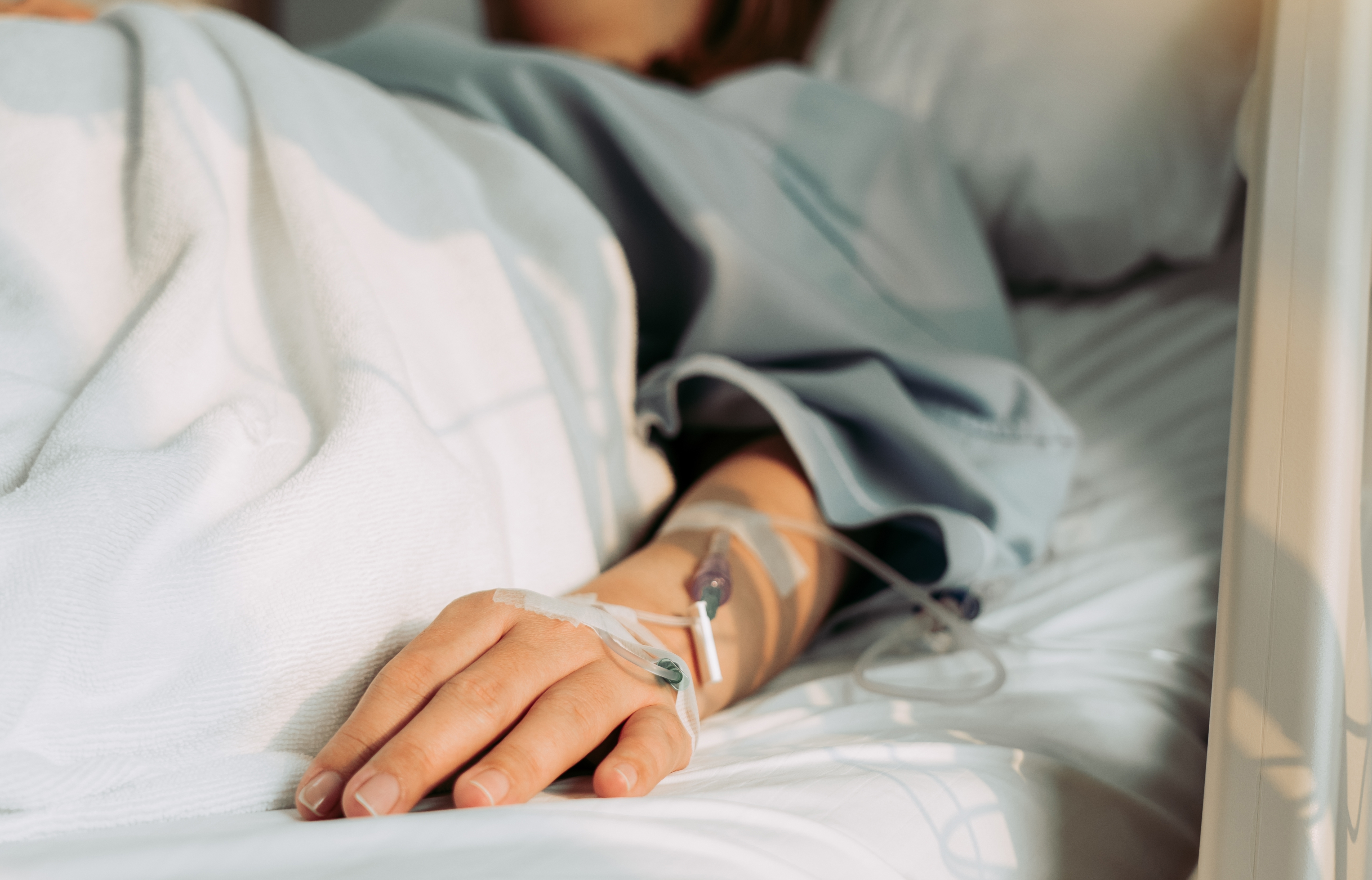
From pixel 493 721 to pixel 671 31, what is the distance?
97 cm

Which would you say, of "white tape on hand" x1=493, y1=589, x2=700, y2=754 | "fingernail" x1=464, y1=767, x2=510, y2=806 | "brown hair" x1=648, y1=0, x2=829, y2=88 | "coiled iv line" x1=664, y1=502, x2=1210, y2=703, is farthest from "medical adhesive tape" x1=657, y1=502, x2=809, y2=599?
"brown hair" x1=648, y1=0, x2=829, y2=88

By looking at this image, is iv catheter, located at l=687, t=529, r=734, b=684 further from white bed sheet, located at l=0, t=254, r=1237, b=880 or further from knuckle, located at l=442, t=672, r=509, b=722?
knuckle, located at l=442, t=672, r=509, b=722

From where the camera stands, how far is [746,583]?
58cm

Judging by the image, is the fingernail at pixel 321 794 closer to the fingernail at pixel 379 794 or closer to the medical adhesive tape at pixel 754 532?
the fingernail at pixel 379 794

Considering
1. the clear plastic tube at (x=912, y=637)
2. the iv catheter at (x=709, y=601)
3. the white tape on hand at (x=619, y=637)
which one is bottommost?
the clear plastic tube at (x=912, y=637)

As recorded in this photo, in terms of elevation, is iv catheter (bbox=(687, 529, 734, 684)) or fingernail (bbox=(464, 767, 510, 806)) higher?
fingernail (bbox=(464, 767, 510, 806))

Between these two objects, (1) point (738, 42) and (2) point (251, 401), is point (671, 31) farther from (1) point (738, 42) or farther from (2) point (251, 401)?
(2) point (251, 401)

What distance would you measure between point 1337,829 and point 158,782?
404 millimetres

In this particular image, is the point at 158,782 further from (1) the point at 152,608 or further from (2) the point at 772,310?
(2) the point at 772,310

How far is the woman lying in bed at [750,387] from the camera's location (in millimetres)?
387

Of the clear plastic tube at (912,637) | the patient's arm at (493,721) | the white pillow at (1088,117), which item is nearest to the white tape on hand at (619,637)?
the patient's arm at (493,721)

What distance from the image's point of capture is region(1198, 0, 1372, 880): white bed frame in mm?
316

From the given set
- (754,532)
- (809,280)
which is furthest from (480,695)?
(809,280)

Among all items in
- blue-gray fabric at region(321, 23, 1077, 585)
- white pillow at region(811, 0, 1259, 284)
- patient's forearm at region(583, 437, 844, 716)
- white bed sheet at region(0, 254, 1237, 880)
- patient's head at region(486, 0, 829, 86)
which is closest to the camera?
white bed sheet at region(0, 254, 1237, 880)
